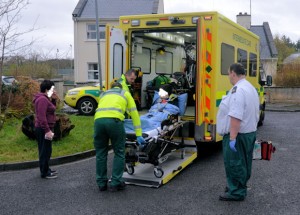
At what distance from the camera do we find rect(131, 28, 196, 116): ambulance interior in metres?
9.29

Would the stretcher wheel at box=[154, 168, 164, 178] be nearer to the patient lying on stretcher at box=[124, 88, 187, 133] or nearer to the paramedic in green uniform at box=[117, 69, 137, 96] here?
the patient lying on stretcher at box=[124, 88, 187, 133]

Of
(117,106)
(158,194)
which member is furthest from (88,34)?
(158,194)

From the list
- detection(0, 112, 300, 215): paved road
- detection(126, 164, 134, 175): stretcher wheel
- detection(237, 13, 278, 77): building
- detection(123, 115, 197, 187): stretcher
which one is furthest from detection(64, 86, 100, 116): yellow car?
detection(237, 13, 278, 77): building

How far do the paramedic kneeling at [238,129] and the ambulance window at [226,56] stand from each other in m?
2.39

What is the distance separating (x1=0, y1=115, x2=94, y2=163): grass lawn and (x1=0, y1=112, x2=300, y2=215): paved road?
0.61 metres

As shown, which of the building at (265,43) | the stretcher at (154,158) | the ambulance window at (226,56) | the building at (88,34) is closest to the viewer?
the stretcher at (154,158)

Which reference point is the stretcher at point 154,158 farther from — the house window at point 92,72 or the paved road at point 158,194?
the house window at point 92,72

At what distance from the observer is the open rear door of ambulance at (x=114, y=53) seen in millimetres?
8148

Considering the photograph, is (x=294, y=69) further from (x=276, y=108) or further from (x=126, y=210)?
(x=126, y=210)

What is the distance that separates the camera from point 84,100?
1466 centimetres

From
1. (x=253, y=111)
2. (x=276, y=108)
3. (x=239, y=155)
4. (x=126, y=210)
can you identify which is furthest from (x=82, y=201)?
(x=276, y=108)

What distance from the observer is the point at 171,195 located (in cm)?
598

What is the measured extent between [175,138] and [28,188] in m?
3.07

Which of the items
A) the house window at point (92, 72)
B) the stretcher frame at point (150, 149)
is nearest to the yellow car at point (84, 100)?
the stretcher frame at point (150, 149)
